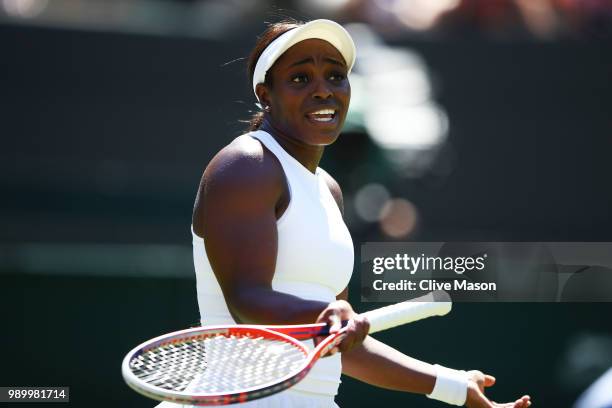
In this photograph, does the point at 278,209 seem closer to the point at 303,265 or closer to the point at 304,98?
the point at 303,265

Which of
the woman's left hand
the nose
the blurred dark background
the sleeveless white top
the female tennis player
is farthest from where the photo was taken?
the blurred dark background

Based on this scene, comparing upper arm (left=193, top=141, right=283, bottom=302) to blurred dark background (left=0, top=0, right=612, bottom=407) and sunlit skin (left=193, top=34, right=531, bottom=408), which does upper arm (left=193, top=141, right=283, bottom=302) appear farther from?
blurred dark background (left=0, top=0, right=612, bottom=407)

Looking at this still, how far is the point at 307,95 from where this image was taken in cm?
198

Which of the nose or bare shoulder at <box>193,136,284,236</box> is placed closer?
bare shoulder at <box>193,136,284,236</box>

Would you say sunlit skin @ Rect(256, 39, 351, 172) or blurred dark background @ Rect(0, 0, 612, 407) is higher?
blurred dark background @ Rect(0, 0, 612, 407)

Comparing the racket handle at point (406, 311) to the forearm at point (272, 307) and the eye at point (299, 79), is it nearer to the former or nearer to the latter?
the forearm at point (272, 307)

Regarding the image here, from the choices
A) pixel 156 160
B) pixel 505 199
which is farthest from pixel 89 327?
pixel 505 199

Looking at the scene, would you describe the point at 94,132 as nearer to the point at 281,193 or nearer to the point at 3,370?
the point at 3,370

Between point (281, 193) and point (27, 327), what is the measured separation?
2.21 m

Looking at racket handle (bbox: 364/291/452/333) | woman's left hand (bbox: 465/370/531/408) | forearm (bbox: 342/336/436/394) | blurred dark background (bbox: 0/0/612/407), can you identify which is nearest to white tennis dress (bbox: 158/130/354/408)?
racket handle (bbox: 364/291/452/333)

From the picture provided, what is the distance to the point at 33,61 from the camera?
3.97 meters

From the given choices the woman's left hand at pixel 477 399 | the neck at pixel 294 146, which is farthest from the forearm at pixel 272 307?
the woman's left hand at pixel 477 399

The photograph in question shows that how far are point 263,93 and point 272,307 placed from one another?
54 cm

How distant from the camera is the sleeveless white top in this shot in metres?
1.84
